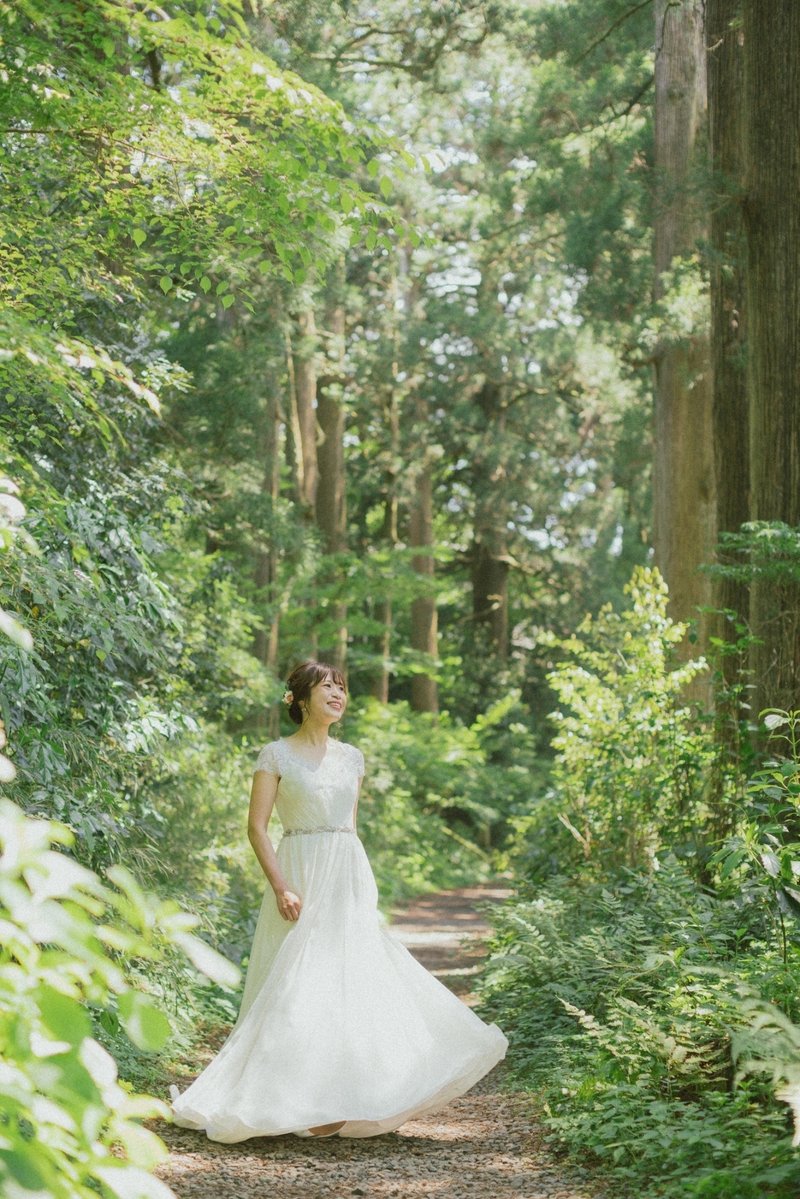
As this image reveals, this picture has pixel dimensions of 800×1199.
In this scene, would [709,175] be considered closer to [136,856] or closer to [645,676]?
[645,676]

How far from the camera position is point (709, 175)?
9734mm

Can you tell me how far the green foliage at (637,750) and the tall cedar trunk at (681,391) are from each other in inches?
117

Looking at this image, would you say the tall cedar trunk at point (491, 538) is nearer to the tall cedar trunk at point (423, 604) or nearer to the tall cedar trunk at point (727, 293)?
the tall cedar trunk at point (423, 604)

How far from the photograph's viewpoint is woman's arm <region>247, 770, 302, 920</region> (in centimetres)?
533

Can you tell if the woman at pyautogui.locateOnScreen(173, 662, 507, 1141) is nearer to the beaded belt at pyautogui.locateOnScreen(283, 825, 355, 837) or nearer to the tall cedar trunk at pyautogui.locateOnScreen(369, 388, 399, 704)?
the beaded belt at pyautogui.locateOnScreen(283, 825, 355, 837)

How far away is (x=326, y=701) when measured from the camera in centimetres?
560

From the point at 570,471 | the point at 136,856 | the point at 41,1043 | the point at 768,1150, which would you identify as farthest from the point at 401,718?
the point at 41,1043

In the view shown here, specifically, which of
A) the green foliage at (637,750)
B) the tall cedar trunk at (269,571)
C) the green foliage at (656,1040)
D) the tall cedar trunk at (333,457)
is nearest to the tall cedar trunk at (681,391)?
the green foliage at (637,750)

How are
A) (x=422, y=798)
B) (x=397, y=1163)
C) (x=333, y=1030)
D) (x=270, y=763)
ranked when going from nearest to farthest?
(x=397, y=1163), (x=333, y=1030), (x=270, y=763), (x=422, y=798)

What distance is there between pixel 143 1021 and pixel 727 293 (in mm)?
9869

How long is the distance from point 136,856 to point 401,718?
714 inches

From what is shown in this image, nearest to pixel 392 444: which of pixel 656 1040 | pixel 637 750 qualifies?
pixel 637 750

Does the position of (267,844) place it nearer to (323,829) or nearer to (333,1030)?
(323,829)

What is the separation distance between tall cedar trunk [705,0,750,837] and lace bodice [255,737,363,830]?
4.36m
